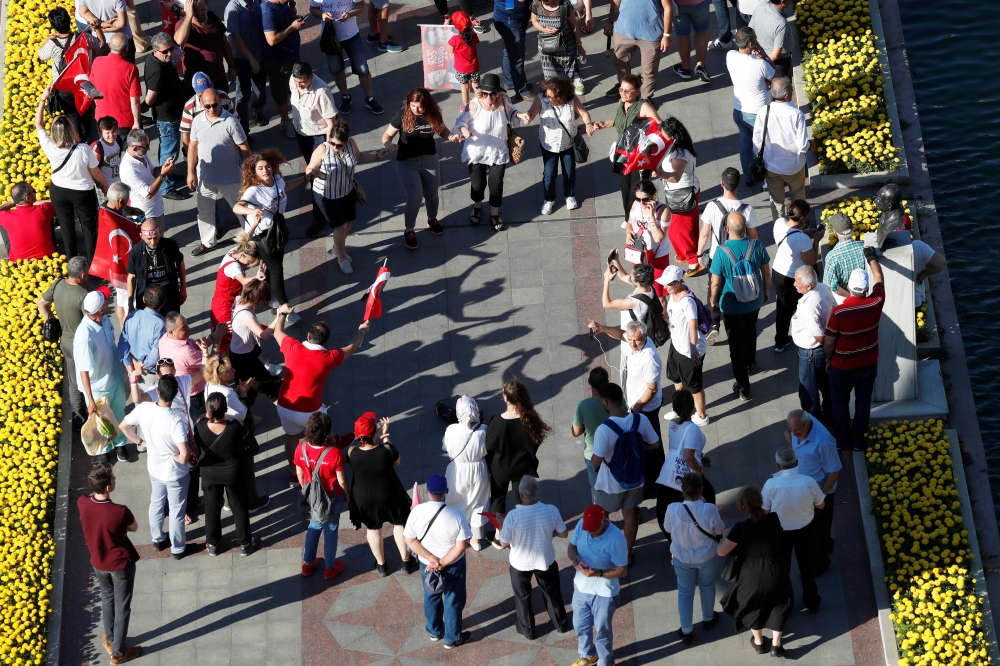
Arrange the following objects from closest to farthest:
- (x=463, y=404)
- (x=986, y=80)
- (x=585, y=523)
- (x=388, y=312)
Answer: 1. (x=585, y=523)
2. (x=463, y=404)
3. (x=388, y=312)
4. (x=986, y=80)

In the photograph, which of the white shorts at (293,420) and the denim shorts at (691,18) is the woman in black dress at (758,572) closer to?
the white shorts at (293,420)

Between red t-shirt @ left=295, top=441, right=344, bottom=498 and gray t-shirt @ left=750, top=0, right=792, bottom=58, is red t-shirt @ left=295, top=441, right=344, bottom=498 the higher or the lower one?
the lower one

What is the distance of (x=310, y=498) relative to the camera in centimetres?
1277

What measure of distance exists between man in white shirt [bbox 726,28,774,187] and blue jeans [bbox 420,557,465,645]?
21.0 feet

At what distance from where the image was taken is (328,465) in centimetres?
1263

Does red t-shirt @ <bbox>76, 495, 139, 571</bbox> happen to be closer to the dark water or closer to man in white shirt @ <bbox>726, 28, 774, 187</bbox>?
man in white shirt @ <bbox>726, 28, 774, 187</bbox>

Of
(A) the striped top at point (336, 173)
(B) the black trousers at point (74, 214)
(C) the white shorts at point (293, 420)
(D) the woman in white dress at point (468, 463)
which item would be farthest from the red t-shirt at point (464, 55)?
(D) the woman in white dress at point (468, 463)

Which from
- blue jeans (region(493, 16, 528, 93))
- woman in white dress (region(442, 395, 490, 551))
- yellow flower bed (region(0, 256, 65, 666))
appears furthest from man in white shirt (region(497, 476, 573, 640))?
blue jeans (region(493, 16, 528, 93))

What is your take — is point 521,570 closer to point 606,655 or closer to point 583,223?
point 606,655

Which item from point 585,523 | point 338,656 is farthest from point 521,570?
point 338,656

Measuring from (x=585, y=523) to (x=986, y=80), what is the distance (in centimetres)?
1134

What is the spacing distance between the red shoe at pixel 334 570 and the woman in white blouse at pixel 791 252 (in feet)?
16.1

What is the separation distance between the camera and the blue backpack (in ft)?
41.8

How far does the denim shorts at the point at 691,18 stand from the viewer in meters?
17.8
